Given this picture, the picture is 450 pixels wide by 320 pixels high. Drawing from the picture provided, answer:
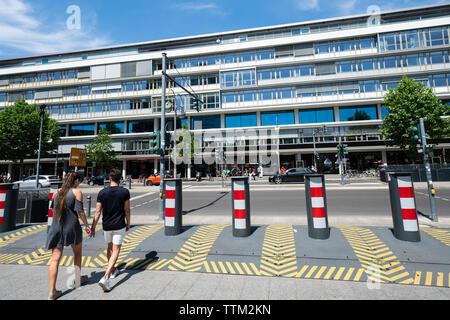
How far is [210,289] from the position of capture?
2.76m

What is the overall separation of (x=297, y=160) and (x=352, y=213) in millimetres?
27797

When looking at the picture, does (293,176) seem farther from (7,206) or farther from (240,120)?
(7,206)

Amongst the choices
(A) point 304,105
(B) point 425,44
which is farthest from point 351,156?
(B) point 425,44

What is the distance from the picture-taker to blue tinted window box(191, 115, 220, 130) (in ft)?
117

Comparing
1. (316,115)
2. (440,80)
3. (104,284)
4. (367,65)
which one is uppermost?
(367,65)

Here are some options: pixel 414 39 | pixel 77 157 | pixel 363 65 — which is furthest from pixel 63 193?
pixel 414 39

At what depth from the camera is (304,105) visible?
3219 cm

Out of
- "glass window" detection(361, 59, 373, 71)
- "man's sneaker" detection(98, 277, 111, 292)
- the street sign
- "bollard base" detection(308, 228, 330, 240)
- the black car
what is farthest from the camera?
"glass window" detection(361, 59, 373, 71)

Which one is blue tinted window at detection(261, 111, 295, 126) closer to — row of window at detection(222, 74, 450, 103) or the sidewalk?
row of window at detection(222, 74, 450, 103)

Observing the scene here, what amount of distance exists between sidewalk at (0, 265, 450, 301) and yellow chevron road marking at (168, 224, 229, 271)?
0.78 feet

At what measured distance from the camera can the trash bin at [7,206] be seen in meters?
5.75

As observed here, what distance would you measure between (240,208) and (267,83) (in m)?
32.4

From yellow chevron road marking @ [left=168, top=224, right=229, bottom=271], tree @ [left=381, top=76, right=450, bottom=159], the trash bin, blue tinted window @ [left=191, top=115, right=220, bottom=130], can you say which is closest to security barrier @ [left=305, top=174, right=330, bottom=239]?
yellow chevron road marking @ [left=168, top=224, right=229, bottom=271]
